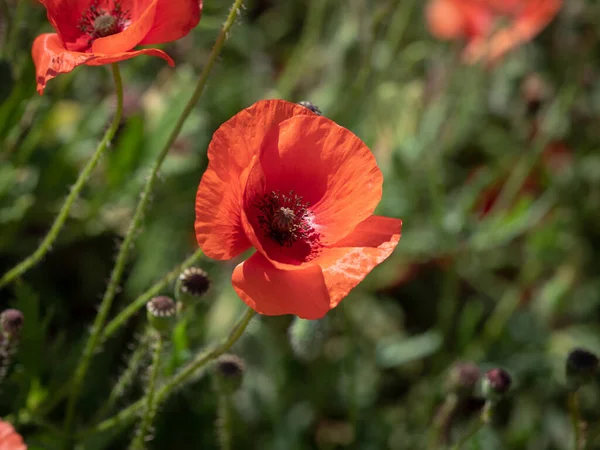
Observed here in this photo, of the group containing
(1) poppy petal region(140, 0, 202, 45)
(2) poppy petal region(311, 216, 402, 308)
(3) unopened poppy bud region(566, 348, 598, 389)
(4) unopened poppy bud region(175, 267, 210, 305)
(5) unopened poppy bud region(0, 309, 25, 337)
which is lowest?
(3) unopened poppy bud region(566, 348, 598, 389)

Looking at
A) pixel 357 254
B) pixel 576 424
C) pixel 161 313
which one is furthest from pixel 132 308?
pixel 576 424

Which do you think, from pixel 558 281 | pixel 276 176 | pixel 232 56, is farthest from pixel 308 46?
pixel 276 176

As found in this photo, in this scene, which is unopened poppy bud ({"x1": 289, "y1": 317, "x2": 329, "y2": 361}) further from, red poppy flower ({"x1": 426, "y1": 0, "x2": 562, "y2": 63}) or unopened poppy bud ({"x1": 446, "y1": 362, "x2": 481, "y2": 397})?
red poppy flower ({"x1": 426, "y1": 0, "x2": 562, "y2": 63})

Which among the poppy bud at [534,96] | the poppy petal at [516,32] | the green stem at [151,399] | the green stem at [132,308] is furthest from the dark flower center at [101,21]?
the poppy bud at [534,96]

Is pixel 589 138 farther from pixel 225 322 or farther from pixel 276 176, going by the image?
pixel 276 176

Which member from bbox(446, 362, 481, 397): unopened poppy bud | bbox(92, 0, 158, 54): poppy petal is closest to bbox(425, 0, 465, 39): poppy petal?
bbox(446, 362, 481, 397): unopened poppy bud

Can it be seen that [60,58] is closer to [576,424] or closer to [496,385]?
[496,385]
